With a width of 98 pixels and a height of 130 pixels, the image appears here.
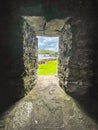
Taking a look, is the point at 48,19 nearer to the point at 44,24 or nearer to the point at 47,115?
the point at 44,24

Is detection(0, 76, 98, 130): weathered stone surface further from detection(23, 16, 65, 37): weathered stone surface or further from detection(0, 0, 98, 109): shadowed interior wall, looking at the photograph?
detection(23, 16, 65, 37): weathered stone surface

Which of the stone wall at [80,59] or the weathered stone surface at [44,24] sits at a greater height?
the weathered stone surface at [44,24]

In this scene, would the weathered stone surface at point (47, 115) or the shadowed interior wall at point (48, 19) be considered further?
the shadowed interior wall at point (48, 19)

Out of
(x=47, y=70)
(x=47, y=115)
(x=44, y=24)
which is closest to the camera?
(x=47, y=115)

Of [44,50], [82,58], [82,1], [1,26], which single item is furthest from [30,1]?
[44,50]

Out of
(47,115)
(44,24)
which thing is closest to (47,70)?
(44,24)

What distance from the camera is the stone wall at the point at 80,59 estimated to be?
12.1ft

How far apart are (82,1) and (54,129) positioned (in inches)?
85.4

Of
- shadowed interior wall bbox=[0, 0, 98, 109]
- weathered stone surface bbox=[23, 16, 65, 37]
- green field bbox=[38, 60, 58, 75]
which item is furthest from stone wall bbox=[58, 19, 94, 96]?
green field bbox=[38, 60, 58, 75]

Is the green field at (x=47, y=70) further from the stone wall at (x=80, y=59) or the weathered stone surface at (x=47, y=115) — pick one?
the stone wall at (x=80, y=59)

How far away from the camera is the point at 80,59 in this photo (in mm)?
3719

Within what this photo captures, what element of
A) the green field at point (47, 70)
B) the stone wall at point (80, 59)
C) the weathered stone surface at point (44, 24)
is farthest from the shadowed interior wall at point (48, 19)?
the green field at point (47, 70)

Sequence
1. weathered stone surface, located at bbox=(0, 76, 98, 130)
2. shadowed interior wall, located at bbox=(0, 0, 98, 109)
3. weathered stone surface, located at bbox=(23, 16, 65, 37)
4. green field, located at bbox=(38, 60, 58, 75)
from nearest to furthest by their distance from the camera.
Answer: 1. weathered stone surface, located at bbox=(0, 76, 98, 130)
2. shadowed interior wall, located at bbox=(0, 0, 98, 109)
3. weathered stone surface, located at bbox=(23, 16, 65, 37)
4. green field, located at bbox=(38, 60, 58, 75)

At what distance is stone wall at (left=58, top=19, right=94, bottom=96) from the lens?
3.68 m
